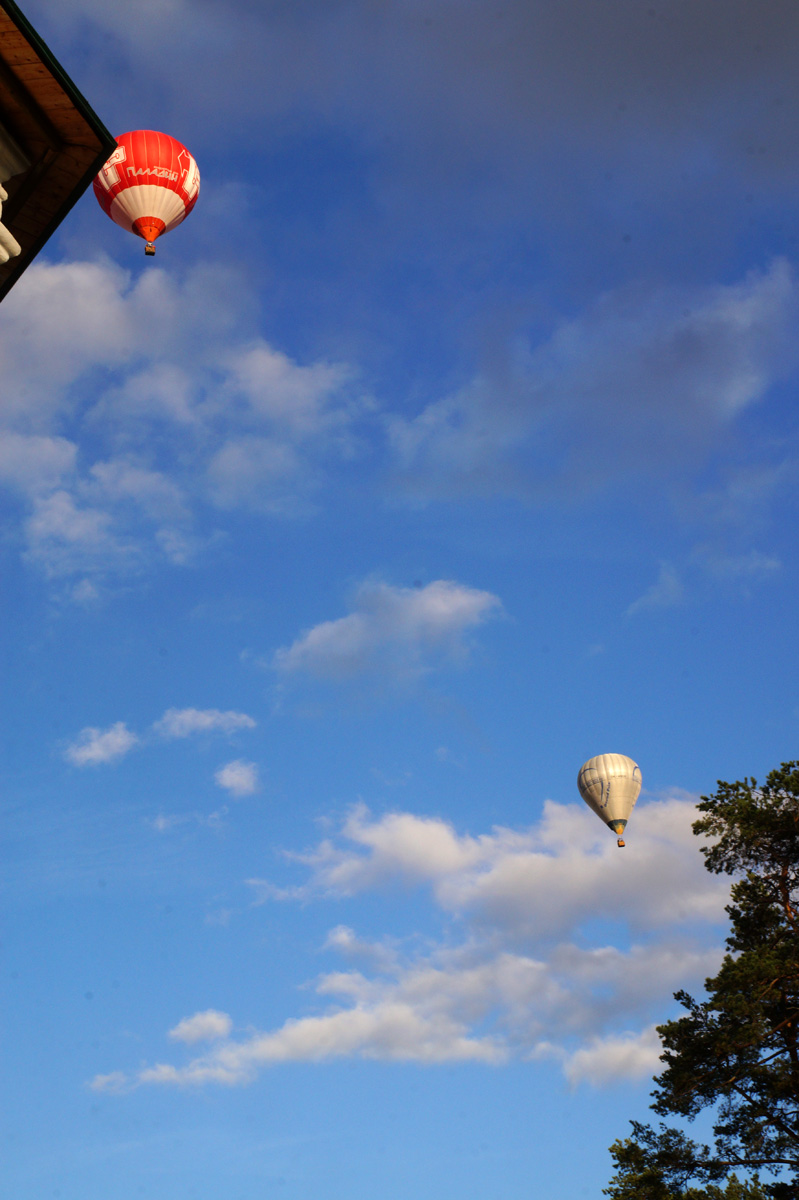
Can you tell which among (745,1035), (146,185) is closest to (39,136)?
(146,185)

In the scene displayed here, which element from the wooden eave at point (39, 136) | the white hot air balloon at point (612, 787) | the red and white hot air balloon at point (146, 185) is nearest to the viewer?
the wooden eave at point (39, 136)

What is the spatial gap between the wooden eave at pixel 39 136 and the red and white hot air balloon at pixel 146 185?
32.6 feet

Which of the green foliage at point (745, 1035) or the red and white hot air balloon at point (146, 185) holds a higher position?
the red and white hot air balloon at point (146, 185)

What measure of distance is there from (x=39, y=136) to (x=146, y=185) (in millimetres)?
11073

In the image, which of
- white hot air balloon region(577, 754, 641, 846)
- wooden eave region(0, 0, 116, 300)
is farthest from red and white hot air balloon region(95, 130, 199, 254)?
white hot air balloon region(577, 754, 641, 846)

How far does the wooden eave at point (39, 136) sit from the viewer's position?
11312 millimetres

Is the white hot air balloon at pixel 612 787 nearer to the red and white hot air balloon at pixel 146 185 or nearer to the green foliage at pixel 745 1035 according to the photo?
the green foliage at pixel 745 1035

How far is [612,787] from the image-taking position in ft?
130

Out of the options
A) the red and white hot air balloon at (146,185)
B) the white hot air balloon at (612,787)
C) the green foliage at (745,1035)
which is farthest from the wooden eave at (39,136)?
the white hot air balloon at (612,787)

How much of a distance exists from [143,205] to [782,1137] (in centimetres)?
2567

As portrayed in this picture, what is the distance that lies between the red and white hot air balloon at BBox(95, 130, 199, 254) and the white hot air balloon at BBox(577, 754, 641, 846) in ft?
84.5

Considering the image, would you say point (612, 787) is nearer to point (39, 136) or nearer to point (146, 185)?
point (146, 185)

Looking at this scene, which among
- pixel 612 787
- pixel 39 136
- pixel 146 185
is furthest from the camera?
pixel 612 787

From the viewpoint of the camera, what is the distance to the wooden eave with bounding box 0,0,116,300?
11312 millimetres
